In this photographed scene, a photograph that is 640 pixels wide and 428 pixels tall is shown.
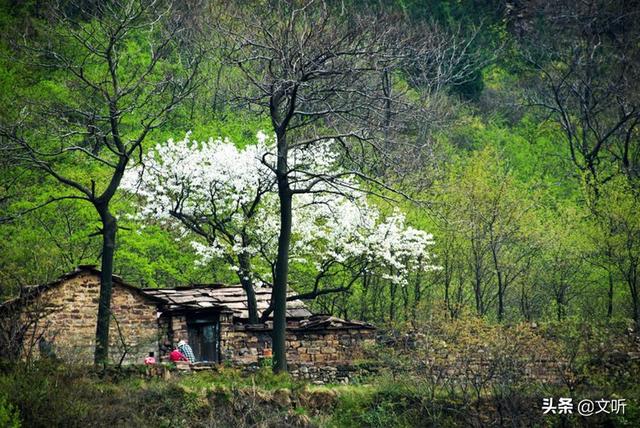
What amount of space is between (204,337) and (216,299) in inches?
86.0

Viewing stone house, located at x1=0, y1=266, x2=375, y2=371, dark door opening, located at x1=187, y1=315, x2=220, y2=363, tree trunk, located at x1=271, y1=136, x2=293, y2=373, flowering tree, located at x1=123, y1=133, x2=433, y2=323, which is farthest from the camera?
flowering tree, located at x1=123, y1=133, x2=433, y2=323

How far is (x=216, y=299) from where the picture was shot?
35.3m

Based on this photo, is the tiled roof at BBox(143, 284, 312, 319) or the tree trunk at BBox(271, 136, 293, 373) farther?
the tiled roof at BBox(143, 284, 312, 319)

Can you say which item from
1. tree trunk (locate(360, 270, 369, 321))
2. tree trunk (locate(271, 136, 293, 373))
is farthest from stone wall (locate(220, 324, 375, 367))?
tree trunk (locate(360, 270, 369, 321))

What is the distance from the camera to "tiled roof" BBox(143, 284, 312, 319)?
110 ft

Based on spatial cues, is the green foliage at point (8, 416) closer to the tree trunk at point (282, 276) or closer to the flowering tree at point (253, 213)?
the tree trunk at point (282, 276)

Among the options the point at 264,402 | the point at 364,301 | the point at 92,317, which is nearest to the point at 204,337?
the point at 92,317

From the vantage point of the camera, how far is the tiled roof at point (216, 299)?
3347cm

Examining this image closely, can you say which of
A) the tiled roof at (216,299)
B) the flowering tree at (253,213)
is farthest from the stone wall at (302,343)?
the tiled roof at (216,299)

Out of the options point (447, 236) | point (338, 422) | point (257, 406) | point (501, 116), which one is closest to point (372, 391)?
point (338, 422)

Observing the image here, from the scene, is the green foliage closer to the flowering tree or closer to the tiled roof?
the tiled roof

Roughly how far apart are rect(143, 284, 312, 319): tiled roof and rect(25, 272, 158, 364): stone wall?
29.5 inches

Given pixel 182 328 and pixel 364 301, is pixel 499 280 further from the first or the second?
pixel 182 328

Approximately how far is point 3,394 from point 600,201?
81.0 feet
